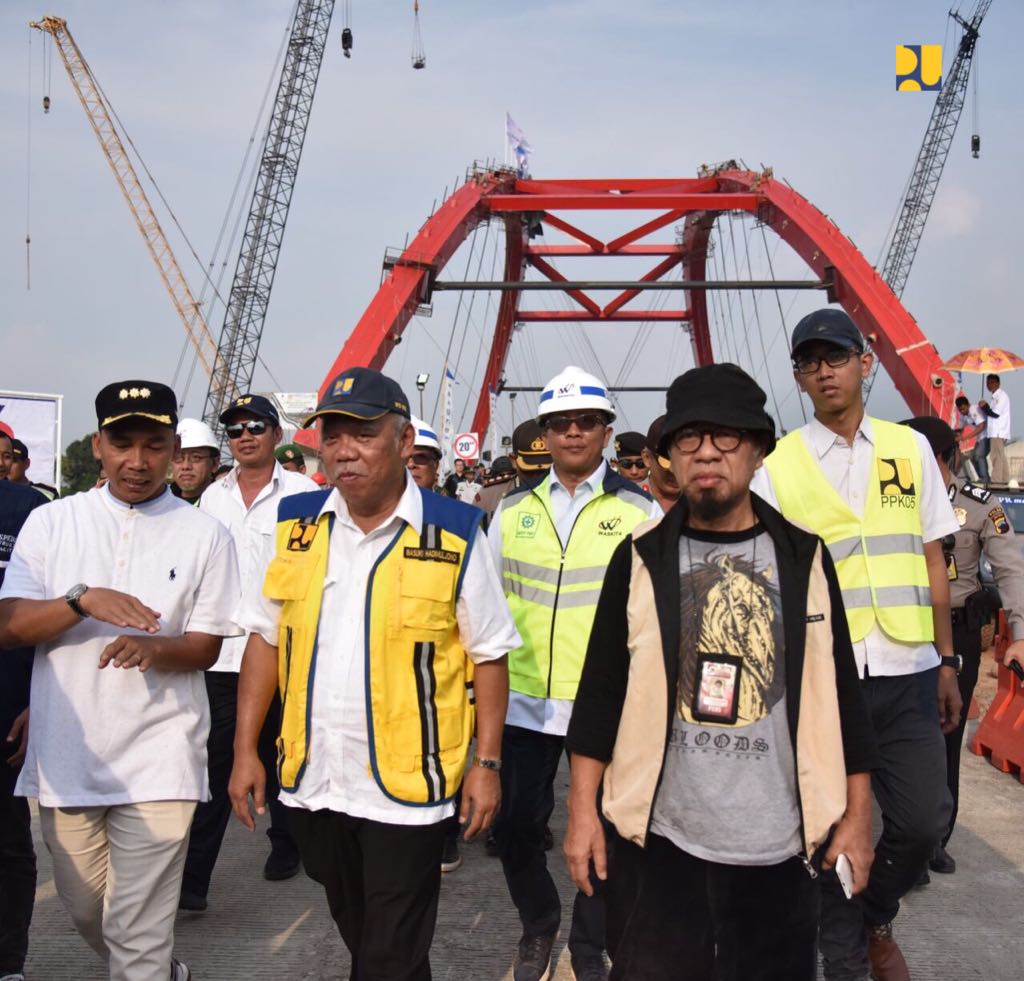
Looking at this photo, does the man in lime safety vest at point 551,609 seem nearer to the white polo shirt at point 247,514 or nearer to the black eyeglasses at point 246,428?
the white polo shirt at point 247,514

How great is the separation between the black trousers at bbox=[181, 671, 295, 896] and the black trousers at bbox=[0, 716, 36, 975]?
743mm

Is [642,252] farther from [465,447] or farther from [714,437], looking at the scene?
[714,437]

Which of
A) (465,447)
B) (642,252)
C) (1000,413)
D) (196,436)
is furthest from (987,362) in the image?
(642,252)

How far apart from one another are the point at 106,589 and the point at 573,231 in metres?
39.5

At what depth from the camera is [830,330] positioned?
10.8 feet

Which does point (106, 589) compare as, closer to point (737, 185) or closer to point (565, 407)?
point (565, 407)

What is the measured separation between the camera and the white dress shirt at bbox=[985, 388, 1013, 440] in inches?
703

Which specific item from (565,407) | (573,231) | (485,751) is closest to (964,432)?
(565,407)

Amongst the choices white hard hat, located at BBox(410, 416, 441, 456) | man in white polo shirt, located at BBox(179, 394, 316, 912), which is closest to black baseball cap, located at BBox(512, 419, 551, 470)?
white hard hat, located at BBox(410, 416, 441, 456)

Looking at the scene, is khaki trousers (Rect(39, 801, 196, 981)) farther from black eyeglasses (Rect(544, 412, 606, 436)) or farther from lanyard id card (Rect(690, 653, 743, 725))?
black eyeglasses (Rect(544, 412, 606, 436))

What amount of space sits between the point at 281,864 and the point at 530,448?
237cm

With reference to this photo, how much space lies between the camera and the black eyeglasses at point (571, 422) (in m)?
3.92

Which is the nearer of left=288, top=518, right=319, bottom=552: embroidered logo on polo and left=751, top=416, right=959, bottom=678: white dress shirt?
left=288, top=518, right=319, bottom=552: embroidered logo on polo

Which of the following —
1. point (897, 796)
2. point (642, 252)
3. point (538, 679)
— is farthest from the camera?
point (642, 252)
